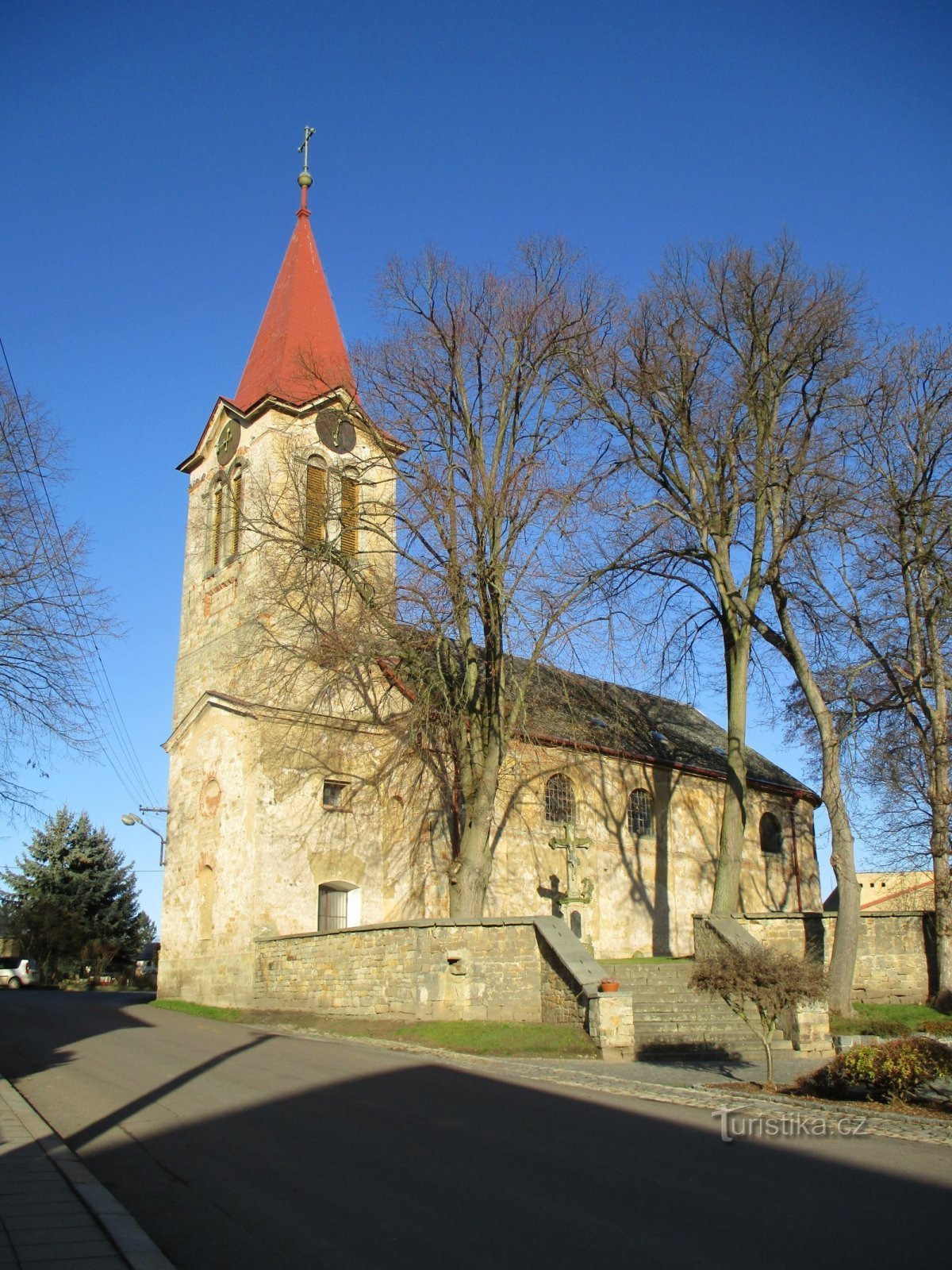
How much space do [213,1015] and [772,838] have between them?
742 inches

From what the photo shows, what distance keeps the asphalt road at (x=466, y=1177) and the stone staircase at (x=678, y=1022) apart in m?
5.45

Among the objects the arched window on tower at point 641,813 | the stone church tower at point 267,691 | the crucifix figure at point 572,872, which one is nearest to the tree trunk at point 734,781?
the crucifix figure at point 572,872

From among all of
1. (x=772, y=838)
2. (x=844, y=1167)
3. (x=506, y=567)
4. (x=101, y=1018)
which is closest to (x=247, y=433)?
(x=506, y=567)

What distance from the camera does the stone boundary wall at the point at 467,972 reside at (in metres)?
16.3

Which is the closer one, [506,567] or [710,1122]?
[710,1122]

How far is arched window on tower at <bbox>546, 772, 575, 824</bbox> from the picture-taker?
26.7m

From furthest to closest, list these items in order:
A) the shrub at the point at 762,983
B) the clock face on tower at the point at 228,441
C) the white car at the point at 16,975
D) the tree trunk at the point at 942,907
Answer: the white car at the point at 16,975
the clock face on tower at the point at 228,441
the tree trunk at the point at 942,907
the shrub at the point at 762,983

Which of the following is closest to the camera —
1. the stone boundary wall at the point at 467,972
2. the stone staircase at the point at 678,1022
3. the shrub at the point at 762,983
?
the shrub at the point at 762,983

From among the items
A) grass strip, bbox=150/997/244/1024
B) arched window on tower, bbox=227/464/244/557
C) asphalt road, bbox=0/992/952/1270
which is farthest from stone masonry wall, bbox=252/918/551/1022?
arched window on tower, bbox=227/464/244/557

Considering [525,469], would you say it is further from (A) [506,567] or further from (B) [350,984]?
(B) [350,984]

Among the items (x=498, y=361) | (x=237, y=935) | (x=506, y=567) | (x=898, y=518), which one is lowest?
(x=237, y=935)

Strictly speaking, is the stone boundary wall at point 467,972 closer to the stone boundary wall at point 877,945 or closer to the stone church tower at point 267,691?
the stone church tower at point 267,691

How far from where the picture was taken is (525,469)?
69.9 feet

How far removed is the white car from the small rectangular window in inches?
916
